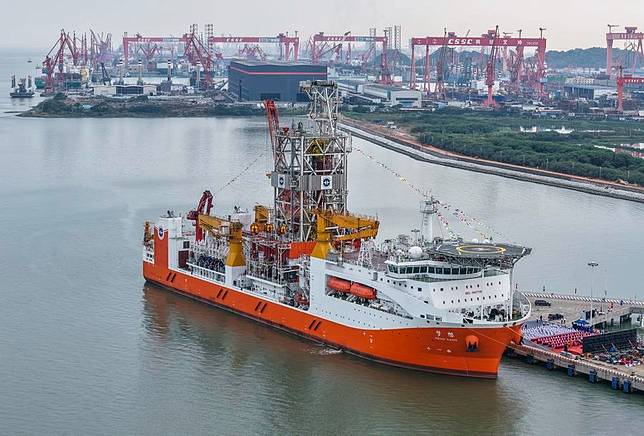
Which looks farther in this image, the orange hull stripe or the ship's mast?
the ship's mast

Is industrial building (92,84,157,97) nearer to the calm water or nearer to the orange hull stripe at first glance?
the calm water

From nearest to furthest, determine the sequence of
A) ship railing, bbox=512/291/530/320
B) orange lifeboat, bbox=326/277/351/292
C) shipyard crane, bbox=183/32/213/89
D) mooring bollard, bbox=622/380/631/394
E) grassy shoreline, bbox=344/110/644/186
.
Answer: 1. mooring bollard, bbox=622/380/631/394
2. ship railing, bbox=512/291/530/320
3. orange lifeboat, bbox=326/277/351/292
4. grassy shoreline, bbox=344/110/644/186
5. shipyard crane, bbox=183/32/213/89

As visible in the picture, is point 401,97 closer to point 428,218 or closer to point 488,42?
point 488,42

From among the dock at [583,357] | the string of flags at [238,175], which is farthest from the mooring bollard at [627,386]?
the string of flags at [238,175]

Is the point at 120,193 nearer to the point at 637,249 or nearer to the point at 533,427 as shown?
the point at 637,249

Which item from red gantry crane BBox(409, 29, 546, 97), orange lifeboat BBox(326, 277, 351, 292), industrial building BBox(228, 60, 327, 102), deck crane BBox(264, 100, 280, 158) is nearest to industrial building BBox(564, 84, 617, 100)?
red gantry crane BBox(409, 29, 546, 97)

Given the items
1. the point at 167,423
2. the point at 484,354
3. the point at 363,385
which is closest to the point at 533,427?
the point at 484,354

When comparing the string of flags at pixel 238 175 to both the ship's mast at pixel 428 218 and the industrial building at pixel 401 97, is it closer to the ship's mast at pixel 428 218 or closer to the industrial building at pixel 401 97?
the ship's mast at pixel 428 218
